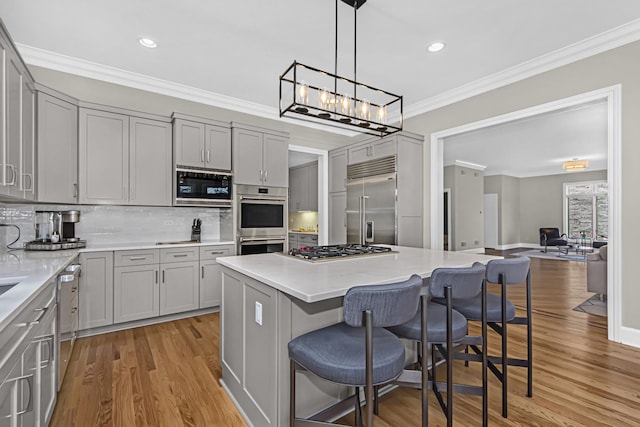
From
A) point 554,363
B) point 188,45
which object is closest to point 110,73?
point 188,45

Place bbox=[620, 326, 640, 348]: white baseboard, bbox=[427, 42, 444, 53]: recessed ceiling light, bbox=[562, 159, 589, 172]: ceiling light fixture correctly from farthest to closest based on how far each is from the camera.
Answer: bbox=[562, 159, 589, 172]: ceiling light fixture, bbox=[427, 42, 444, 53]: recessed ceiling light, bbox=[620, 326, 640, 348]: white baseboard

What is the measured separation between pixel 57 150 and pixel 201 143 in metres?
1.42

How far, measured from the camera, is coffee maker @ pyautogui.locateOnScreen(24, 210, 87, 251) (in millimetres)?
3088

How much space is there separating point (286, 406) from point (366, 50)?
3.16 m

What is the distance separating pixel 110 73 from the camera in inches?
141

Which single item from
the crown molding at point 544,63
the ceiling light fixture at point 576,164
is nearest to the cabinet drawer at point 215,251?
the crown molding at point 544,63

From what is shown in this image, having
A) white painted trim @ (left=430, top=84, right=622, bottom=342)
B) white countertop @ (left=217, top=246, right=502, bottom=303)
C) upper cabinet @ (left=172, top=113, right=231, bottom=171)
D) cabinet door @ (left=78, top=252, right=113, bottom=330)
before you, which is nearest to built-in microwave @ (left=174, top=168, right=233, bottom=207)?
upper cabinet @ (left=172, top=113, right=231, bottom=171)

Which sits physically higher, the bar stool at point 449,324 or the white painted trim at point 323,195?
the white painted trim at point 323,195

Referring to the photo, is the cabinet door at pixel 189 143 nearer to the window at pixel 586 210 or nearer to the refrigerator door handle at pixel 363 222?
the refrigerator door handle at pixel 363 222

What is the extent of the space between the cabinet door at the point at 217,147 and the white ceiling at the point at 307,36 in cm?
61

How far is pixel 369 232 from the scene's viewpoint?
4.79 metres

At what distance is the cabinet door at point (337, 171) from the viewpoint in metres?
5.27

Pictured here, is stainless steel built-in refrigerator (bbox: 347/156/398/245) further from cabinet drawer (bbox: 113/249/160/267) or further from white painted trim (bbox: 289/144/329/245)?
cabinet drawer (bbox: 113/249/160/267)

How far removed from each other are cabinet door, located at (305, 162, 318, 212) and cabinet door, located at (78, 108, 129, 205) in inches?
135
